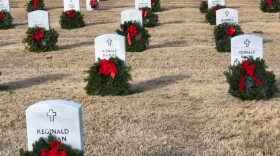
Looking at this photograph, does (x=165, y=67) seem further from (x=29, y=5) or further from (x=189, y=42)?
(x=29, y=5)

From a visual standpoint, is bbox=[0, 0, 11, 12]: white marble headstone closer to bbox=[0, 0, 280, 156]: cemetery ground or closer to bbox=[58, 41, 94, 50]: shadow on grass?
bbox=[0, 0, 280, 156]: cemetery ground

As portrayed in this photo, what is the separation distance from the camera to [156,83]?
10.5 metres

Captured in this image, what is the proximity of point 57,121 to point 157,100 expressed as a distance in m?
3.68

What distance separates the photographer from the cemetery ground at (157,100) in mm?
7160

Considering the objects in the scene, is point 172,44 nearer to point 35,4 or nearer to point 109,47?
point 109,47

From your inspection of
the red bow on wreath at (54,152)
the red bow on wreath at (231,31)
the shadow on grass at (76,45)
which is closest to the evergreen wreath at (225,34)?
the red bow on wreath at (231,31)

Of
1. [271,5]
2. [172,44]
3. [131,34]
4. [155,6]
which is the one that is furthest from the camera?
[155,6]

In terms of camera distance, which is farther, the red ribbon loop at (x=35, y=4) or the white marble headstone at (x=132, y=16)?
the red ribbon loop at (x=35, y=4)

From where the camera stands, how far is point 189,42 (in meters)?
14.8

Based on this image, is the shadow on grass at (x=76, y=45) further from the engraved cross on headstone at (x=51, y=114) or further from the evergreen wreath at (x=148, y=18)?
the engraved cross on headstone at (x=51, y=114)

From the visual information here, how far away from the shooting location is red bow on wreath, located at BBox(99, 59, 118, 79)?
30.7ft

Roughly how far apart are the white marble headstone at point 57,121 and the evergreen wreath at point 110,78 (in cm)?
368

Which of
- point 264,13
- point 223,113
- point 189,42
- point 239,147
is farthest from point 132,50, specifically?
point 264,13

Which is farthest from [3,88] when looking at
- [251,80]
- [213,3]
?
[213,3]
